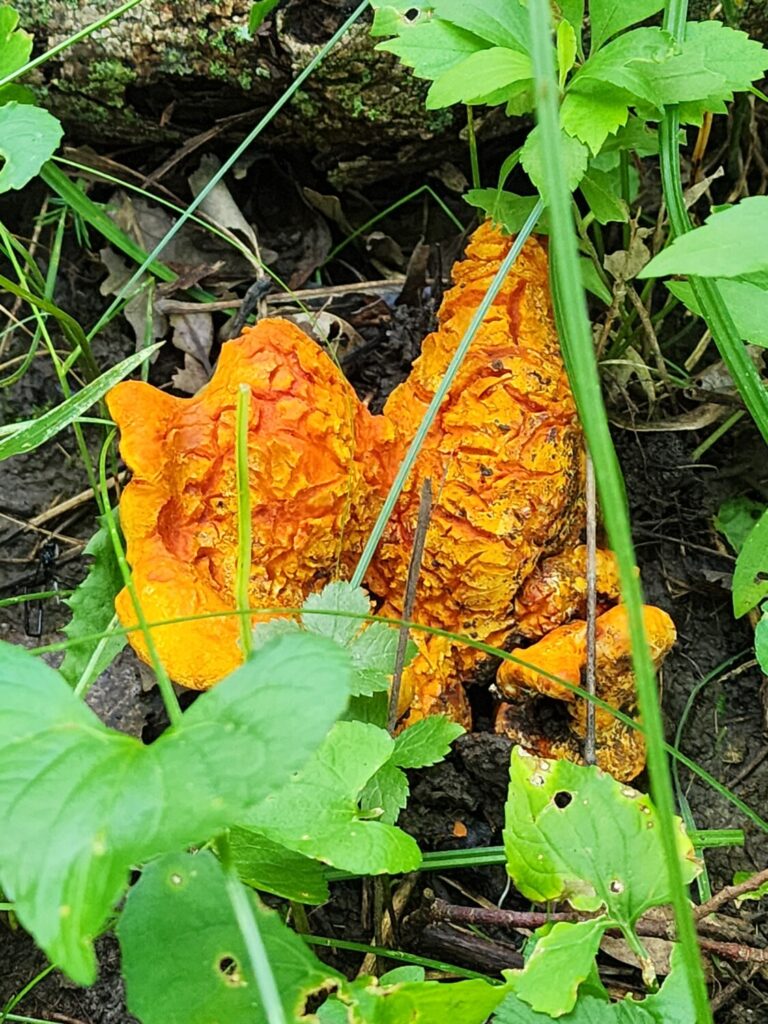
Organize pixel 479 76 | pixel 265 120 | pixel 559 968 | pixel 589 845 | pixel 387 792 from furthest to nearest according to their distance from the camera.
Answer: pixel 265 120
pixel 479 76
pixel 387 792
pixel 589 845
pixel 559 968

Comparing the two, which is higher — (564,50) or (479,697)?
(564,50)

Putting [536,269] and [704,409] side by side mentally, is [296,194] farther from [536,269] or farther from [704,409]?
[704,409]

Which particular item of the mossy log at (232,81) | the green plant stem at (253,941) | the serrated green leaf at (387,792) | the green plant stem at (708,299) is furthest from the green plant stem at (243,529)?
the mossy log at (232,81)

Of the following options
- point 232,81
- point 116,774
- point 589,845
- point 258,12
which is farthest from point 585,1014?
point 232,81

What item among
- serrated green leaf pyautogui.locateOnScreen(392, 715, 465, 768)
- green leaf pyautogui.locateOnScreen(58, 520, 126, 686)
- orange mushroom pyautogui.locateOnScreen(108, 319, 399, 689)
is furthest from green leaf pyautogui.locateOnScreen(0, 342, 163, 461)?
serrated green leaf pyautogui.locateOnScreen(392, 715, 465, 768)

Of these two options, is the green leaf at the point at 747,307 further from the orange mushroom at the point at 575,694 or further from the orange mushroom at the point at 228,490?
the orange mushroom at the point at 228,490

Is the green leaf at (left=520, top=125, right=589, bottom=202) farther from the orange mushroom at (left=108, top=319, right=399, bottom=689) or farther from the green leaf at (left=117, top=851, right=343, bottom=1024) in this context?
the green leaf at (left=117, top=851, right=343, bottom=1024)

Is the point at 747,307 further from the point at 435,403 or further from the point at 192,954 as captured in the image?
the point at 192,954
